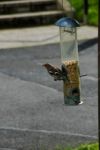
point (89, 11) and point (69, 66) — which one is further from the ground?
point (69, 66)

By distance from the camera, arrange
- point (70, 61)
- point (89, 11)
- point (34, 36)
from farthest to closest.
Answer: point (89, 11) → point (34, 36) → point (70, 61)

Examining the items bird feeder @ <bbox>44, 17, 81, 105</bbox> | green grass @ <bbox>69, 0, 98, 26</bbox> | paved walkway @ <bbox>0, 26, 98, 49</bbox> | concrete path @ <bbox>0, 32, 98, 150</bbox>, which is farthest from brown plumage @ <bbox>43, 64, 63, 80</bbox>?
green grass @ <bbox>69, 0, 98, 26</bbox>

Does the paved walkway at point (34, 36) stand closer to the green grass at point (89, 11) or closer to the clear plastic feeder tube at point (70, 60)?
the green grass at point (89, 11)

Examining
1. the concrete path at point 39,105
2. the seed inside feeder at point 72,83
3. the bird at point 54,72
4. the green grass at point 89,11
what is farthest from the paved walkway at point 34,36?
the bird at point 54,72

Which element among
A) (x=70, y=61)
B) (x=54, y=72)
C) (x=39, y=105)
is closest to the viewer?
(x=54, y=72)

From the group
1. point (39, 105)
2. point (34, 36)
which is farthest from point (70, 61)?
point (34, 36)

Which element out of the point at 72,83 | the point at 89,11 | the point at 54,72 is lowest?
the point at 89,11

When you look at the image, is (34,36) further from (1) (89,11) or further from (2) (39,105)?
(2) (39,105)
